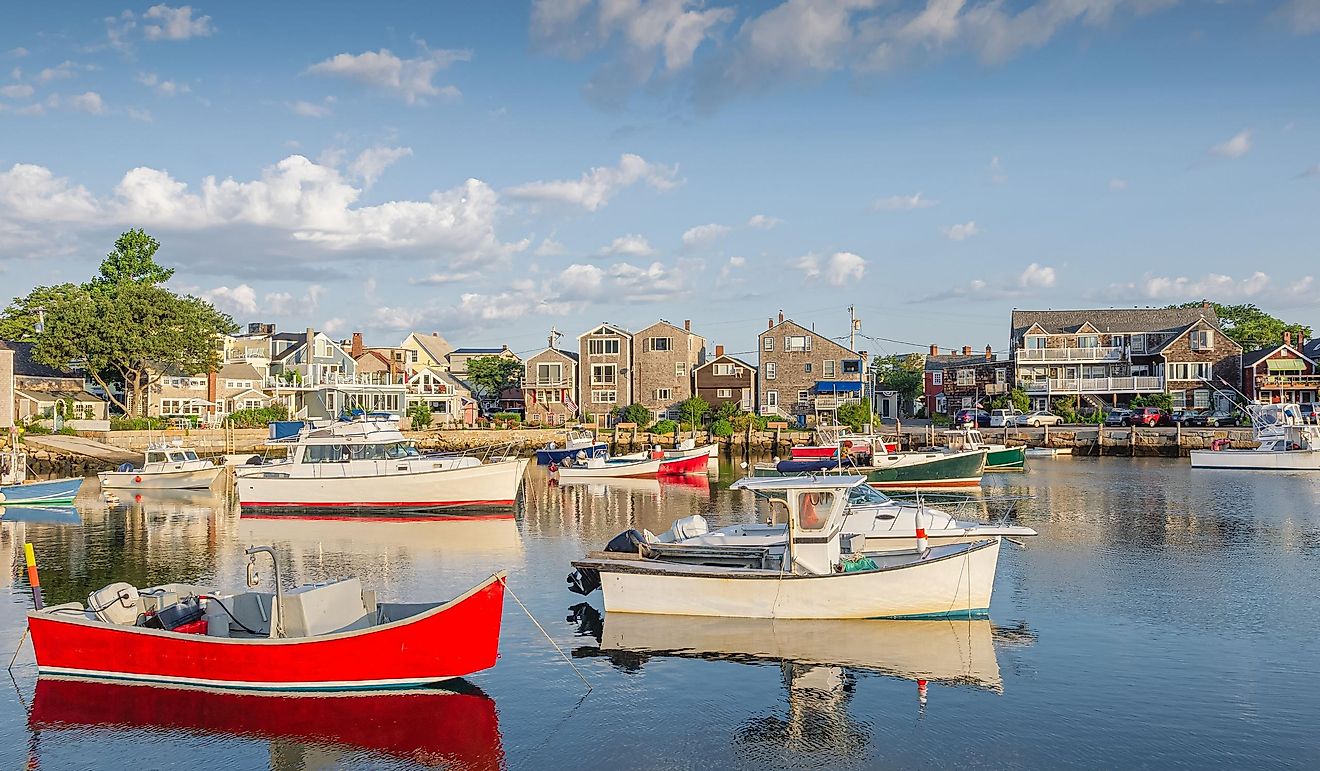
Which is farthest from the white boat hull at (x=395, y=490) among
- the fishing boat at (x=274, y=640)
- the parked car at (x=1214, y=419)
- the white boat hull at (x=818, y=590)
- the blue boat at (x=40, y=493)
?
the parked car at (x=1214, y=419)

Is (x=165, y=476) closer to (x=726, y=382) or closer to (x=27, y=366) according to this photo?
(x=27, y=366)

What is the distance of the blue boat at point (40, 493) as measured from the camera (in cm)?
3925

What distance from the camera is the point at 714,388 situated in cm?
8256

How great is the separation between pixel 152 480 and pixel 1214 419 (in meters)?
67.6

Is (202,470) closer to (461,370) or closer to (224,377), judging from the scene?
(224,377)

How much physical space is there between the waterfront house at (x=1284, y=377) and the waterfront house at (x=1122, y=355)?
270 cm

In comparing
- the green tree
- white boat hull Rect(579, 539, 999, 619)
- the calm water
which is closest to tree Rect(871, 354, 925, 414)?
the green tree

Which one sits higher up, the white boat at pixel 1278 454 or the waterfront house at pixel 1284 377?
the waterfront house at pixel 1284 377

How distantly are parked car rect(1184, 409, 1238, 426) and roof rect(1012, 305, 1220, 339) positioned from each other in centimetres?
814

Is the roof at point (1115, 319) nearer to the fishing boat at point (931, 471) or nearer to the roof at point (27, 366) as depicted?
the fishing boat at point (931, 471)

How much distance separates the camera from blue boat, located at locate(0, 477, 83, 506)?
39250 mm

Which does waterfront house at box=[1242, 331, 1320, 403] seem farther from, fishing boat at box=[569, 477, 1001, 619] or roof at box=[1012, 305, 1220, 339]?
fishing boat at box=[569, 477, 1001, 619]

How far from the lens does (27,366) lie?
74062 millimetres

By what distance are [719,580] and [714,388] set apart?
213 feet
